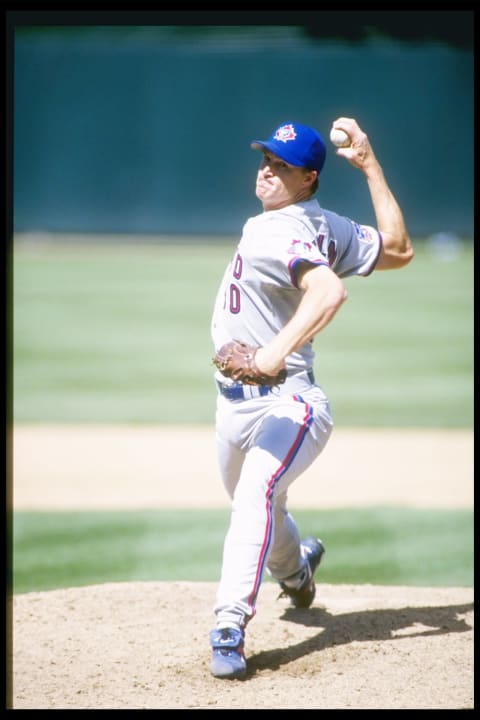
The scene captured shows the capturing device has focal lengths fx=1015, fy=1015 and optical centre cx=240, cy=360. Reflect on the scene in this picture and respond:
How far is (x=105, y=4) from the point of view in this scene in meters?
3.57

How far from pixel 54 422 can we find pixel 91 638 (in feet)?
18.6

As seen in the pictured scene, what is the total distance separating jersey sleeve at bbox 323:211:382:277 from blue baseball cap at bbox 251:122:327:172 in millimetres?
250

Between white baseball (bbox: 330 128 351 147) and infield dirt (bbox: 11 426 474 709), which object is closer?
infield dirt (bbox: 11 426 474 709)

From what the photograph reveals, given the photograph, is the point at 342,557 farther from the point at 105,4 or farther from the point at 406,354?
the point at 406,354

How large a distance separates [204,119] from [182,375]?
545 inches

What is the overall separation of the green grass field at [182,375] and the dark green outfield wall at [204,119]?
108cm

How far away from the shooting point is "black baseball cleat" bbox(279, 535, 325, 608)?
163 inches

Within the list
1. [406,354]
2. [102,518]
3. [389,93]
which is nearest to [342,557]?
[102,518]

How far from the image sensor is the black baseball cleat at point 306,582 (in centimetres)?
414

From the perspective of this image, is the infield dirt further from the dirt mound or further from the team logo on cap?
the team logo on cap

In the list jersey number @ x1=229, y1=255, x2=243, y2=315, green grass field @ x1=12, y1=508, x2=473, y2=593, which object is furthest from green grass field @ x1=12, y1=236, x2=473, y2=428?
jersey number @ x1=229, y1=255, x2=243, y2=315

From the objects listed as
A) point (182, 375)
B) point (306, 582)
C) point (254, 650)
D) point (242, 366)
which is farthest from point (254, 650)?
point (182, 375)

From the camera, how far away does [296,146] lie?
11.6 ft

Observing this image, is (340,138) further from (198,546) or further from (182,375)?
(182,375)
